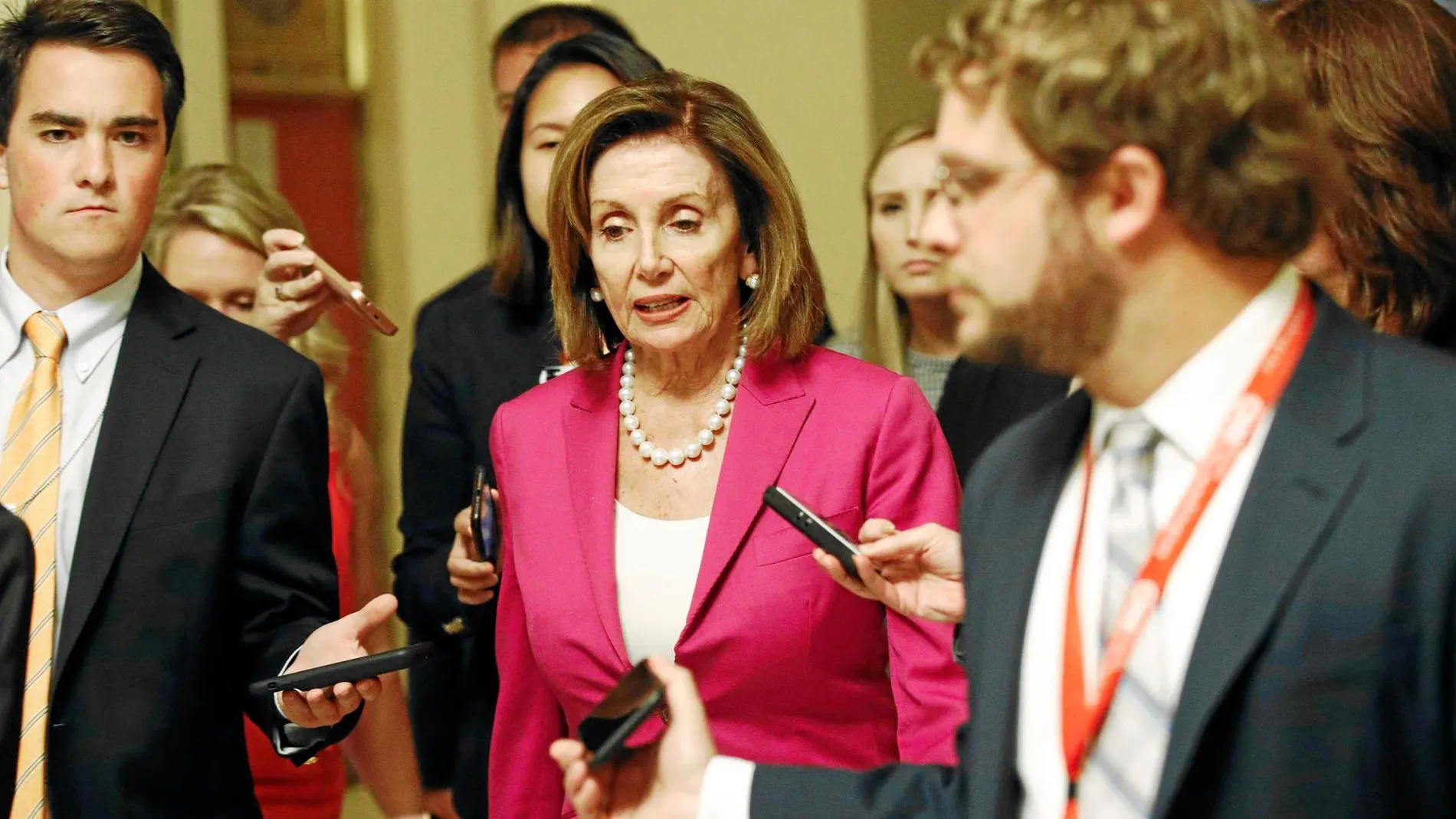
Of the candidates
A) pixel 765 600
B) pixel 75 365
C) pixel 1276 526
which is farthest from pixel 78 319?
pixel 1276 526

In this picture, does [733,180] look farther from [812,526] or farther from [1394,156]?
[1394,156]

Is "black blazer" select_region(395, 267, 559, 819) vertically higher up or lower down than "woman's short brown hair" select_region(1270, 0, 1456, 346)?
lower down

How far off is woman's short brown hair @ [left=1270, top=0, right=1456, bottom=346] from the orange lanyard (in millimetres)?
552

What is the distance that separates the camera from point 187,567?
2.26 metres

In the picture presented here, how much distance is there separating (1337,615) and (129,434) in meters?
1.73

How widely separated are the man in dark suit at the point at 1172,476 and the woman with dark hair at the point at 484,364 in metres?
1.29

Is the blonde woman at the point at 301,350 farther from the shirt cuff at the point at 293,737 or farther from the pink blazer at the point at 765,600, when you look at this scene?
the pink blazer at the point at 765,600

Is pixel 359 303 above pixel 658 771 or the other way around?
above

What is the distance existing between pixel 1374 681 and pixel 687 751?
0.73m

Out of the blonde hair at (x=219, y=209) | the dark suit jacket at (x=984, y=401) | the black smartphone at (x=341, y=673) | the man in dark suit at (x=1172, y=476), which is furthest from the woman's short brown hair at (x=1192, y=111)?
the blonde hair at (x=219, y=209)

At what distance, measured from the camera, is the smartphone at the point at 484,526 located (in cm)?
241

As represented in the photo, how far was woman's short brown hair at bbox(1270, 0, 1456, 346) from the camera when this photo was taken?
1.90 meters

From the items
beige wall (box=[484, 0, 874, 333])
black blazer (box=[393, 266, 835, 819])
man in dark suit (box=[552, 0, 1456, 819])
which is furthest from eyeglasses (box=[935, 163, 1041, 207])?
beige wall (box=[484, 0, 874, 333])

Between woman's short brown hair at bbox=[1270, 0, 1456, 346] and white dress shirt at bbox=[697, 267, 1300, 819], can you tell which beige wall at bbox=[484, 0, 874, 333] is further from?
white dress shirt at bbox=[697, 267, 1300, 819]
